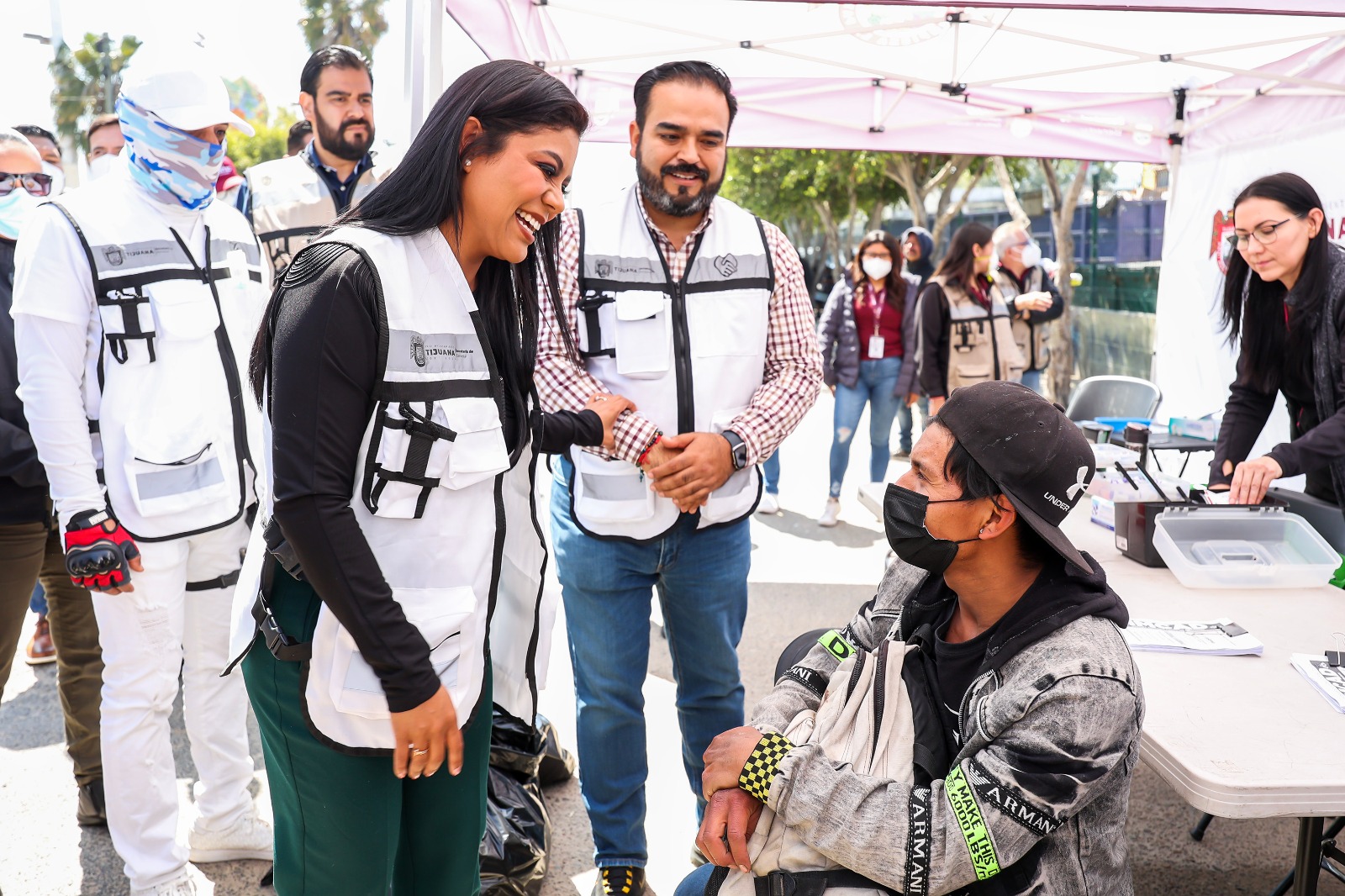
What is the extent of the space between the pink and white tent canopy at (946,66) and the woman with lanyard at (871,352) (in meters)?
0.96

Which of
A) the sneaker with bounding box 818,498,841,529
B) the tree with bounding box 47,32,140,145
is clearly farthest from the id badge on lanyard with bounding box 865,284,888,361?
the tree with bounding box 47,32,140,145

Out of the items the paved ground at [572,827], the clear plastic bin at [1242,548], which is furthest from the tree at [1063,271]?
the clear plastic bin at [1242,548]

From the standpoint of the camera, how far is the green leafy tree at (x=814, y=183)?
19.6m

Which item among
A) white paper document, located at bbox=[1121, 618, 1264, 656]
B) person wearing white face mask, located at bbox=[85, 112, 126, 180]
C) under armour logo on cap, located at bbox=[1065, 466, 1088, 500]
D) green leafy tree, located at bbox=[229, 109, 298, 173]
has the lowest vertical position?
white paper document, located at bbox=[1121, 618, 1264, 656]

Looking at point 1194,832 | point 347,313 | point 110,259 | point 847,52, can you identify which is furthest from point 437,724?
point 847,52

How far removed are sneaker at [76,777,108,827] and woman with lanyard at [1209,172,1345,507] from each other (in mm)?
3742

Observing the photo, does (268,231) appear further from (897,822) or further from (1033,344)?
(1033,344)

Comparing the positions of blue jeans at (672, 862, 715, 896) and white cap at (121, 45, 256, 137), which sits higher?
white cap at (121, 45, 256, 137)

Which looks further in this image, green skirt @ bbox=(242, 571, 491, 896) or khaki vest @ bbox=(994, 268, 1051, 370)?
khaki vest @ bbox=(994, 268, 1051, 370)

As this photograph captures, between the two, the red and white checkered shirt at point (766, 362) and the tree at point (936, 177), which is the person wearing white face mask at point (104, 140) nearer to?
the red and white checkered shirt at point (766, 362)

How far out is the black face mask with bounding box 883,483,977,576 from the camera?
1799 millimetres

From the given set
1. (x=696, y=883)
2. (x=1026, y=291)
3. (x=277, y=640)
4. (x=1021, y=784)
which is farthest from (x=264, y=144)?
(x=1021, y=784)

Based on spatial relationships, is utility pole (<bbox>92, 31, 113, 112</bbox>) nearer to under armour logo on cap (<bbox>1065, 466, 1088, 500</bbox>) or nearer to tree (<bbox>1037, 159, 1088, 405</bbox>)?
tree (<bbox>1037, 159, 1088, 405</bbox>)

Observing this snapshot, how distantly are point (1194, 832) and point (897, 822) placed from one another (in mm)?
2211
